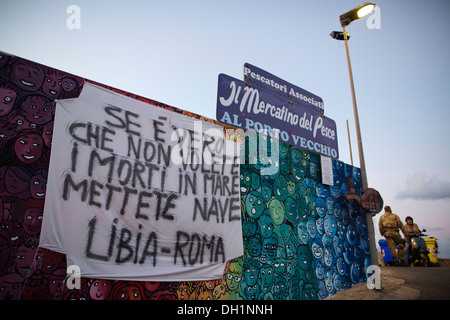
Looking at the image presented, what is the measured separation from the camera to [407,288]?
6172mm

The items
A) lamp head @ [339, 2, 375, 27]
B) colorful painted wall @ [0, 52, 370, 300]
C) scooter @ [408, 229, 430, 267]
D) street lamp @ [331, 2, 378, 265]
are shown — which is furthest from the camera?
scooter @ [408, 229, 430, 267]

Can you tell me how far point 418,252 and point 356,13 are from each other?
25.0ft

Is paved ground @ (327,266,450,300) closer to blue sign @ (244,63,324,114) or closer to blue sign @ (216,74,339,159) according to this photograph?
blue sign @ (216,74,339,159)

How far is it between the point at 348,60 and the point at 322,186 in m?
3.92

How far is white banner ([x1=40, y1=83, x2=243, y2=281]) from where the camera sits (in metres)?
3.47

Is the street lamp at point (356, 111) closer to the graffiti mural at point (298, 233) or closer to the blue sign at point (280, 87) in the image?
the graffiti mural at point (298, 233)

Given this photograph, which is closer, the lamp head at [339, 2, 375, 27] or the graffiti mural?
the graffiti mural

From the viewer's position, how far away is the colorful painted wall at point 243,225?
317 centimetres

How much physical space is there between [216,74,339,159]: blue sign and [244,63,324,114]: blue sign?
0.13m

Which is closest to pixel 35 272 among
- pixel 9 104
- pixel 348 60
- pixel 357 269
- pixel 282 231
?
pixel 9 104

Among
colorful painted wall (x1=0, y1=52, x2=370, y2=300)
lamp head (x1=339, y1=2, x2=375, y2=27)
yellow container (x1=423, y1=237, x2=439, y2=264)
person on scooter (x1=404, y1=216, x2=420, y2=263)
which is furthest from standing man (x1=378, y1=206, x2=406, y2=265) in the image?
lamp head (x1=339, y1=2, x2=375, y2=27)

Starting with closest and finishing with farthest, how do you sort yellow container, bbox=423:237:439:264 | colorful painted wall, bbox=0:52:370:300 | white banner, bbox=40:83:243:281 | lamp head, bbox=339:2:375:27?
colorful painted wall, bbox=0:52:370:300 → white banner, bbox=40:83:243:281 → lamp head, bbox=339:2:375:27 → yellow container, bbox=423:237:439:264

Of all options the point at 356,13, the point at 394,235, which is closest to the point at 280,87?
the point at 356,13

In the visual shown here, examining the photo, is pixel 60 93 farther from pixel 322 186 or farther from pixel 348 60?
pixel 348 60
